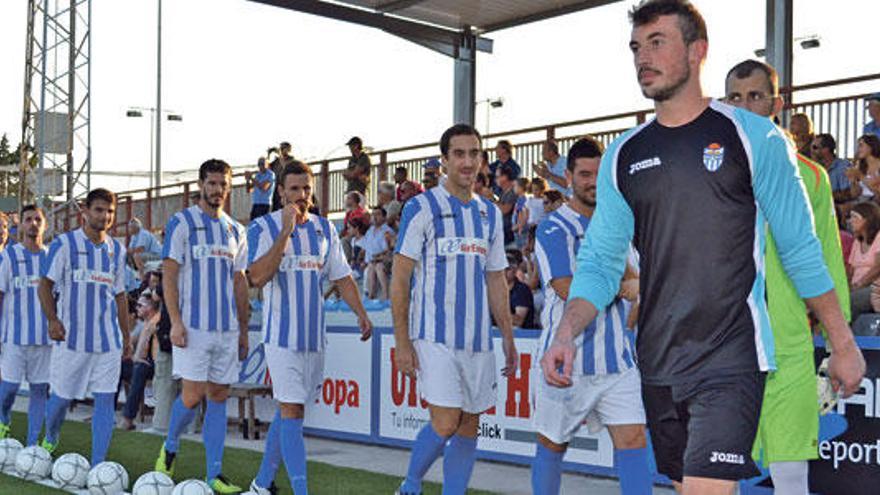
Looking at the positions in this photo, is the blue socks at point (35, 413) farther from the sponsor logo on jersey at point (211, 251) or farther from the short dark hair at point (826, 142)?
the short dark hair at point (826, 142)

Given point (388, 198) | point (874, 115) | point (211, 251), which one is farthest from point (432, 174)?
point (211, 251)

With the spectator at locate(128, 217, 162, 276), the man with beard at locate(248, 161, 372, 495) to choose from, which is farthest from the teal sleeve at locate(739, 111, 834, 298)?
the spectator at locate(128, 217, 162, 276)

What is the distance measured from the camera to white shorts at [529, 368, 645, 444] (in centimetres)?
A: 556

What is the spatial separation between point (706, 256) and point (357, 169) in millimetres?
14823

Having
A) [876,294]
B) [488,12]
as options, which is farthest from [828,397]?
[488,12]

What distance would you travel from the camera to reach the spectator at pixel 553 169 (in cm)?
1488

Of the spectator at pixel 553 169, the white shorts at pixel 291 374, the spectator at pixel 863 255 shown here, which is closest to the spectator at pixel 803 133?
the spectator at pixel 863 255

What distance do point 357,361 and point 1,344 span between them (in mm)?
3570

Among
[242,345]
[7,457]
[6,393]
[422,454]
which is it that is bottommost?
[7,457]

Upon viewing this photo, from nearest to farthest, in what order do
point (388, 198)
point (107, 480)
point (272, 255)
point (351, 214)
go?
point (272, 255)
point (107, 480)
point (351, 214)
point (388, 198)

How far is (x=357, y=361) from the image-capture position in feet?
37.4

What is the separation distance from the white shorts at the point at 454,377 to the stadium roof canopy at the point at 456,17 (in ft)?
43.4

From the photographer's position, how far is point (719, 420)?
3.12 meters

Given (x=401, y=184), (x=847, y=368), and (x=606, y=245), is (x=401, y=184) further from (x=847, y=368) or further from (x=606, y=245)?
(x=847, y=368)
